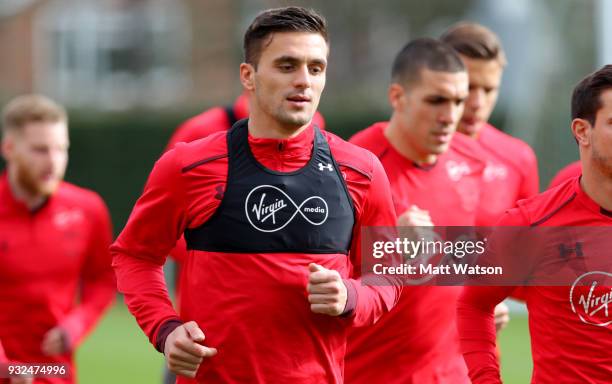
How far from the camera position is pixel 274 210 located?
482cm

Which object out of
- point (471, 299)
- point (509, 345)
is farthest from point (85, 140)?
point (471, 299)

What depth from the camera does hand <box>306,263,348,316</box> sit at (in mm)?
4605

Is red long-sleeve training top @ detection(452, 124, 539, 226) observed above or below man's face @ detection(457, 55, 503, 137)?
below

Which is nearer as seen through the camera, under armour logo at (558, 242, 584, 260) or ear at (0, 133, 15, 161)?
under armour logo at (558, 242, 584, 260)

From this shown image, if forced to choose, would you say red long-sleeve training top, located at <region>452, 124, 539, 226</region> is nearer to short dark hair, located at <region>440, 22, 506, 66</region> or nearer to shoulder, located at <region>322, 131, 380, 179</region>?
short dark hair, located at <region>440, 22, 506, 66</region>

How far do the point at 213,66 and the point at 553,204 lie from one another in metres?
29.1

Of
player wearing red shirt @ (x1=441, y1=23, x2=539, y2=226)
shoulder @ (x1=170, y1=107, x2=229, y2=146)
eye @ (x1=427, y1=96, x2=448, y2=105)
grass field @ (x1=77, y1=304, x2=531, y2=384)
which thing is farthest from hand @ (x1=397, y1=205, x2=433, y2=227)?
grass field @ (x1=77, y1=304, x2=531, y2=384)

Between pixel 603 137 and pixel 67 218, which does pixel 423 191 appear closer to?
pixel 603 137

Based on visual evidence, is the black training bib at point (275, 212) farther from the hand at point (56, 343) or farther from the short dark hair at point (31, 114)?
the short dark hair at point (31, 114)

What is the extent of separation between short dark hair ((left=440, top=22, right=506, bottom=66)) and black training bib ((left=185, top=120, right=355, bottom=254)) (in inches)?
107

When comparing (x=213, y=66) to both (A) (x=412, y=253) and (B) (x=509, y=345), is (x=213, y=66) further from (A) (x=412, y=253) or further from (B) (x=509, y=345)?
(A) (x=412, y=253)

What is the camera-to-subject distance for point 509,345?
607 inches

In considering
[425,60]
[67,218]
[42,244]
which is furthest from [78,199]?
[425,60]

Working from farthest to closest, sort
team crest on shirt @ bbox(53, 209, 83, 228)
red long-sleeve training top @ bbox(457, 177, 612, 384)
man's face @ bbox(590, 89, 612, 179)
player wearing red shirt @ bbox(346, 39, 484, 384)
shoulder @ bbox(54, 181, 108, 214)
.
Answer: shoulder @ bbox(54, 181, 108, 214) → team crest on shirt @ bbox(53, 209, 83, 228) → player wearing red shirt @ bbox(346, 39, 484, 384) → man's face @ bbox(590, 89, 612, 179) → red long-sleeve training top @ bbox(457, 177, 612, 384)
